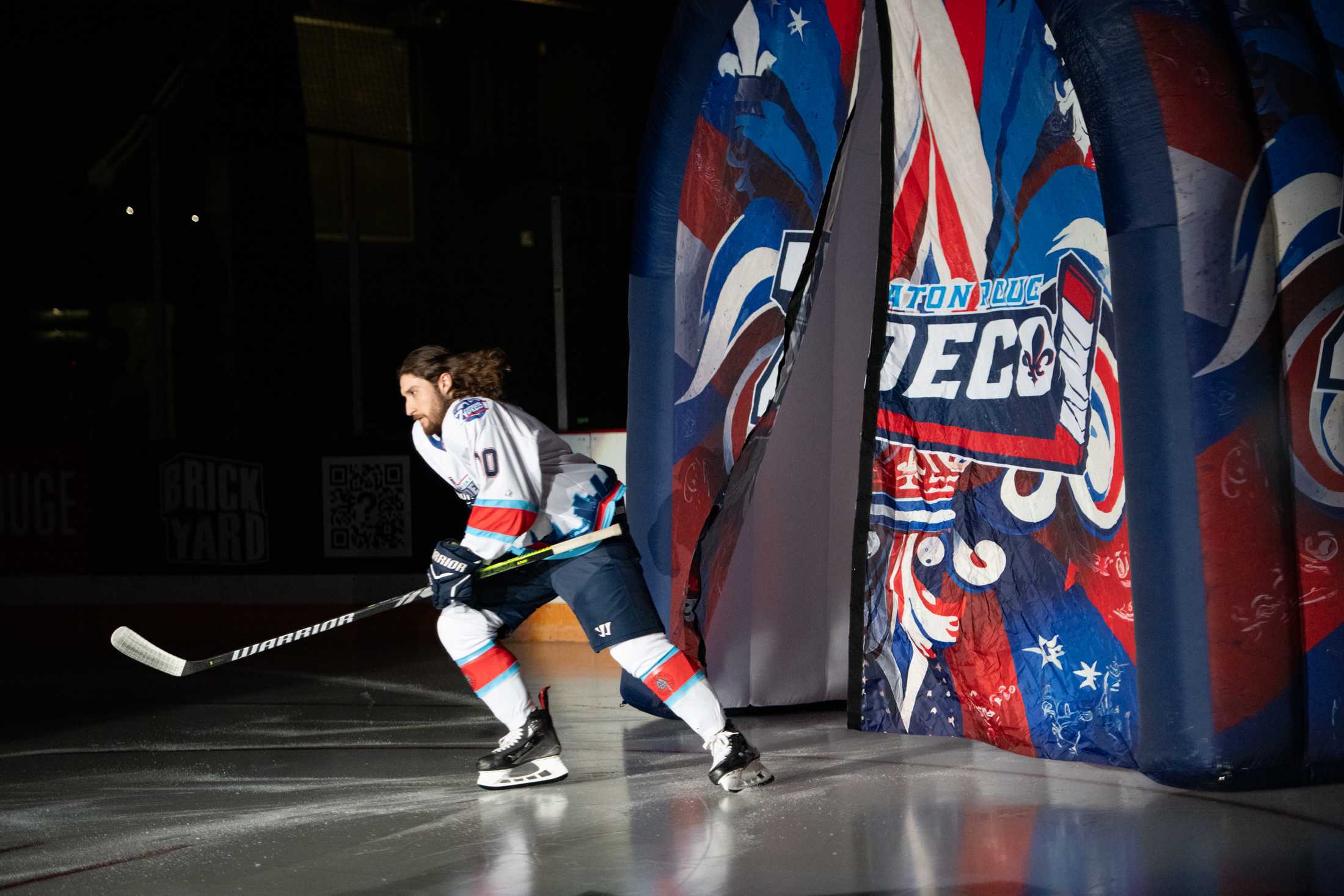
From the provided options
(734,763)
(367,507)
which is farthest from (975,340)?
(367,507)

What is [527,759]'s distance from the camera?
4.46m

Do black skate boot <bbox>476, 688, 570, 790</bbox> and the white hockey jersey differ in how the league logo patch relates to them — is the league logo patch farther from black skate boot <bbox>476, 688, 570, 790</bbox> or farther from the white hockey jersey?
black skate boot <bbox>476, 688, 570, 790</bbox>

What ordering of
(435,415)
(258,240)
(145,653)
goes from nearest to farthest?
1. (435,415)
2. (145,653)
3. (258,240)

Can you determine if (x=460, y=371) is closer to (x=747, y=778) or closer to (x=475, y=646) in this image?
(x=475, y=646)

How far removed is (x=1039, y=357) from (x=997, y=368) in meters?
0.17

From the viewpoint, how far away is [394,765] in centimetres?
491

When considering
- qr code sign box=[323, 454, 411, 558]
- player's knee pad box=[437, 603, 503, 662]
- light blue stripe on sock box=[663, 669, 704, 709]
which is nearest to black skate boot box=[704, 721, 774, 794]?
light blue stripe on sock box=[663, 669, 704, 709]

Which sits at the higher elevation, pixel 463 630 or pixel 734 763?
pixel 463 630

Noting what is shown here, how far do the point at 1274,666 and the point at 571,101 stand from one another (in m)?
9.40

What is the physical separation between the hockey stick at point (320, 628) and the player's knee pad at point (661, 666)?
332mm

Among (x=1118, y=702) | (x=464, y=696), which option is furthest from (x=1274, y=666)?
(x=464, y=696)

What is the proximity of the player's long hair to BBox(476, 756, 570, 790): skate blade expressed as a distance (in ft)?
3.62

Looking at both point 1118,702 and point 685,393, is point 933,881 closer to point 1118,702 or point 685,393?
point 1118,702

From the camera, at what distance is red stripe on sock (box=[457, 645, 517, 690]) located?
174 inches
